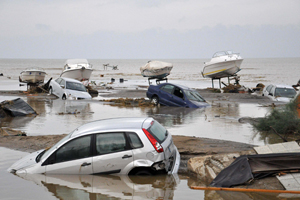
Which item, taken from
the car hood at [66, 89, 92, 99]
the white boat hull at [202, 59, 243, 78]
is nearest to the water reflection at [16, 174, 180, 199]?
the car hood at [66, 89, 92, 99]

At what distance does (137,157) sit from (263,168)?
243 centimetres

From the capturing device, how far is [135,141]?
731 centimetres

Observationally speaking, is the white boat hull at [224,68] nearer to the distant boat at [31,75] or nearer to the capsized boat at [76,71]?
the capsized boat at [76,71]

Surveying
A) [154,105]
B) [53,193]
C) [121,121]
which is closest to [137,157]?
[121,121]

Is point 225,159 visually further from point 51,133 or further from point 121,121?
point 51,133

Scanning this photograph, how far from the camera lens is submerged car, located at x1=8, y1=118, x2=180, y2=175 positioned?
23.8 feet

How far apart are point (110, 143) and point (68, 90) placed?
18479 millimetres

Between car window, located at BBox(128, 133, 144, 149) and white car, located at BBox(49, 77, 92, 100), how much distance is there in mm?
17734

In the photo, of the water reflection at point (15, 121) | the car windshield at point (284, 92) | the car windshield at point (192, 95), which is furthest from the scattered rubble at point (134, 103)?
the car windshield at point (284, 92)

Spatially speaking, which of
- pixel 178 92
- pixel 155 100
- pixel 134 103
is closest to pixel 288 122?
pixel 178 92

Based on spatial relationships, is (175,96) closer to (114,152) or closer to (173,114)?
(173,114)

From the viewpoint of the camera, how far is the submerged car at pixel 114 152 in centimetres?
724

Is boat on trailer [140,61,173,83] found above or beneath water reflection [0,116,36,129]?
above

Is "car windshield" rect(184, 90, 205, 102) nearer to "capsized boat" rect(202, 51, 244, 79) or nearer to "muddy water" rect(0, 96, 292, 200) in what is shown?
"muddy water" rect(0, 96, 292, 200)
